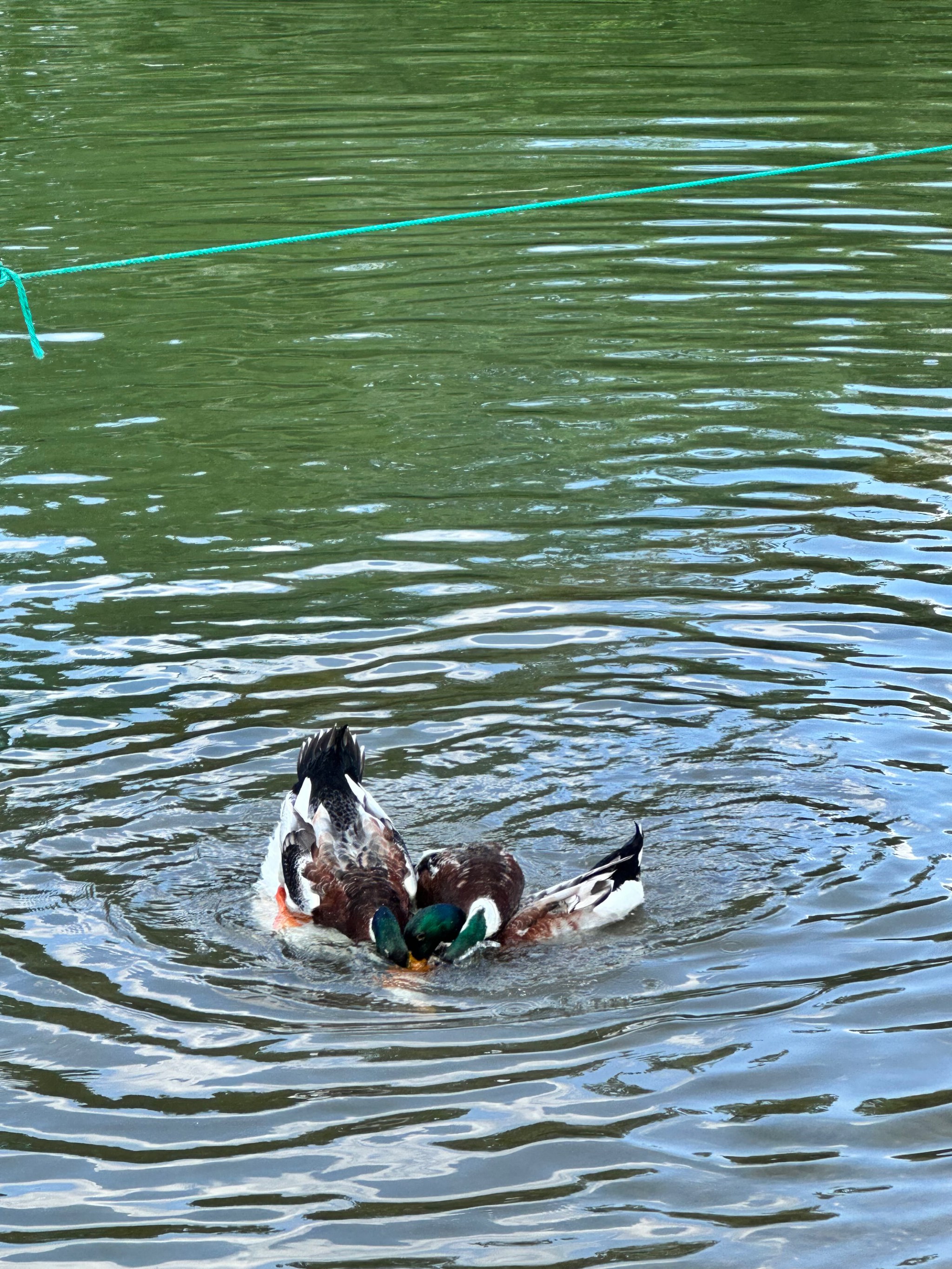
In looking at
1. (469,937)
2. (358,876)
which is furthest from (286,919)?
(469,937)

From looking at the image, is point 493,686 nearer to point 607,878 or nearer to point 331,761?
point 331,761

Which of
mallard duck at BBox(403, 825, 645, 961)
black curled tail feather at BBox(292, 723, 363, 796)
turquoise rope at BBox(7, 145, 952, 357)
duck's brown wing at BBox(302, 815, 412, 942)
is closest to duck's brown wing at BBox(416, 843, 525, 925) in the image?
mallard duck at BBox(403, 825, 645, 961)

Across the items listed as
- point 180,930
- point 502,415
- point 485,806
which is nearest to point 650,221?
point 502,415

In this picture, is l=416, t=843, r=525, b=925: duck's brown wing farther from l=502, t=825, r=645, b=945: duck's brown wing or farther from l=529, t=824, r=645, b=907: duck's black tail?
l=529, t=824, r=645, b=907: duck's black tail

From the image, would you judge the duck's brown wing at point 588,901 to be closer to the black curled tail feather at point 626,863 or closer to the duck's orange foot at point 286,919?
the black curled tail feather at point 626,863

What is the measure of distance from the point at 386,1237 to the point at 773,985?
1727mm

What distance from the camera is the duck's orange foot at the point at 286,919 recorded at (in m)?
6.43

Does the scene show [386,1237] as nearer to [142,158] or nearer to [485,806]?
[485,806]

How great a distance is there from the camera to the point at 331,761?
268 inches

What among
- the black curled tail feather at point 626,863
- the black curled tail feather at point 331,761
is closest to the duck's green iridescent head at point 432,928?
the black curled tail feather at point 626,863

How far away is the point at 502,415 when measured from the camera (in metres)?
11.4

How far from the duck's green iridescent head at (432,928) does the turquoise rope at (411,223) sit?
445 cm

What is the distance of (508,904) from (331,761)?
95cm

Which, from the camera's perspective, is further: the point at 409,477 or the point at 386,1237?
the point at 409,477
